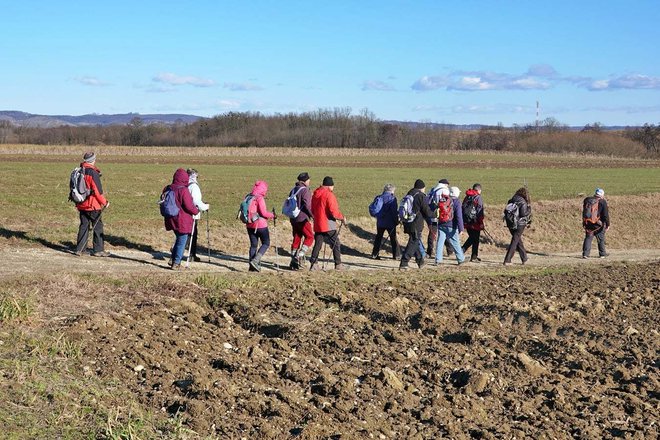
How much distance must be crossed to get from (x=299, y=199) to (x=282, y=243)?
5.26 m

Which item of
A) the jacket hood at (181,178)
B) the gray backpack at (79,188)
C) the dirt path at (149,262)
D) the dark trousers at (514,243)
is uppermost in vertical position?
the jacket hood at (181,178)

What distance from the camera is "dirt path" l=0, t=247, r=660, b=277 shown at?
14898mm

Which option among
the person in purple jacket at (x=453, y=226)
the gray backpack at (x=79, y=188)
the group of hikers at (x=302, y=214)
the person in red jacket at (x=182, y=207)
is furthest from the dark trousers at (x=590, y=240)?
the gray backpack at (x=79, y=188)

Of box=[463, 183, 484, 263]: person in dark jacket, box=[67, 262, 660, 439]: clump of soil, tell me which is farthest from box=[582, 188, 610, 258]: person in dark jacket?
box=[67, 262, 660, 439]: clump of soil

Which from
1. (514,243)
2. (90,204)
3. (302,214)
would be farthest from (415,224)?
(90,204)

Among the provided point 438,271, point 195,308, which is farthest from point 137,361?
point 438,271

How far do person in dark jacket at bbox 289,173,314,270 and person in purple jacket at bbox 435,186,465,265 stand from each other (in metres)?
3.61

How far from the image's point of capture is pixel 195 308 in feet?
36.5

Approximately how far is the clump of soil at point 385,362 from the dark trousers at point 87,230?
4.40 meters

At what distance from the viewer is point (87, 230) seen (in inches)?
653

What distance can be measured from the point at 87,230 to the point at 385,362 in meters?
9.27

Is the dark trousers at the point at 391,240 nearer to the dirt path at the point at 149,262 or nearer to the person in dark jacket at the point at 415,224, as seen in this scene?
the dirt path at the point at 149,262

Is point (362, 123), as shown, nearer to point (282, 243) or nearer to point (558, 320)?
point (282, 243)

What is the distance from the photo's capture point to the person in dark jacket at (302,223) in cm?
1628
